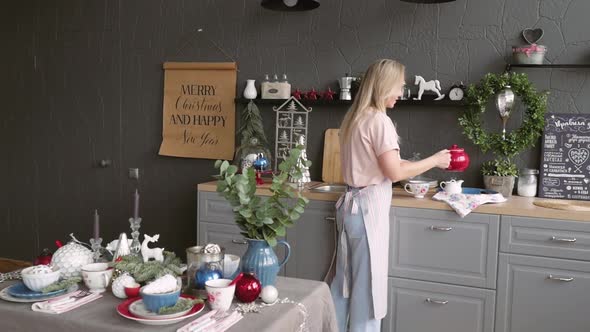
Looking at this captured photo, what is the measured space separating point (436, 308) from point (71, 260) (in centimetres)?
183

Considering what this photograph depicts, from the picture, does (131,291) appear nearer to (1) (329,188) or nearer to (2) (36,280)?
(2) (36,280)

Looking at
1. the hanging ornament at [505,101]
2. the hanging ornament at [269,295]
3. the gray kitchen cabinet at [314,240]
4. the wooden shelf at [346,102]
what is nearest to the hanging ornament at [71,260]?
the hanging ornament at [269,295]

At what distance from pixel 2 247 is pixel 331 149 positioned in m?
3.04

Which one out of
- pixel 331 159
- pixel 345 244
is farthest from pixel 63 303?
pixel 331 159

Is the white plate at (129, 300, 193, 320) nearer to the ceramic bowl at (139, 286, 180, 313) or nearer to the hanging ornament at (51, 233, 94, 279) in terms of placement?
the ceramic bowl at (139, 286, 180, 313)

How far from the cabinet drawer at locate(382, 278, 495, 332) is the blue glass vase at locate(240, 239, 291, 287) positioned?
1.34 metres

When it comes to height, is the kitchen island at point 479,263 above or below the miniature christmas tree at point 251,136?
below

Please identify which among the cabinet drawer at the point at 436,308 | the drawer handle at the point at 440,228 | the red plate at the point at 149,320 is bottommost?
the cabinet drawer at the point at 436,308

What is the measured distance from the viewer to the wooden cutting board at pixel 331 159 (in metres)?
3.72

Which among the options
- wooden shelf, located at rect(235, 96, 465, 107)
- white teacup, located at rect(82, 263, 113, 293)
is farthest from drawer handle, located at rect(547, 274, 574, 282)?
white teacup, located at rect(82, 263, 113, 293)

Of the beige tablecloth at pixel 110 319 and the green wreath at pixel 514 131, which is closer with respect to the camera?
the beige tablecloth at pixel 110 319

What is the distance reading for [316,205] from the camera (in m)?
3.26

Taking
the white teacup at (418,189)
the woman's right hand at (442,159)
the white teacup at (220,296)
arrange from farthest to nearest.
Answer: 1. the white teacup at (418,189)
2. the woman's right hand at (442,159)
3. the white teacup at (220,296)

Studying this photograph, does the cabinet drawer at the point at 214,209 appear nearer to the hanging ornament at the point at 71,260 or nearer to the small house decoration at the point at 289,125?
the small house decoration at the point at 289,125
